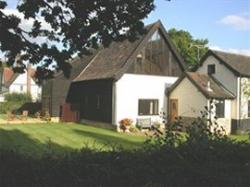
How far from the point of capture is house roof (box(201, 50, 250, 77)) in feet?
124

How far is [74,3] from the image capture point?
31.6ft

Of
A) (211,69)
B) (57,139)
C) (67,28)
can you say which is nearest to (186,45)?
(211,69)

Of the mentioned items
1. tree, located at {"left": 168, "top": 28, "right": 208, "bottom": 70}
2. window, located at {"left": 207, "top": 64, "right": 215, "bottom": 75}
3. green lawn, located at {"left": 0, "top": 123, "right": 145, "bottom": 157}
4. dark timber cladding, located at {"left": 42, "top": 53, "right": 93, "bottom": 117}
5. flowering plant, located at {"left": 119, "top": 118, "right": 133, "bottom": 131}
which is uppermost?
tree, located at {"left": 168, "top": 28, "right": 208, "bottom": 70}

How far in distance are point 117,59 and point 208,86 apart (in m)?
7.44

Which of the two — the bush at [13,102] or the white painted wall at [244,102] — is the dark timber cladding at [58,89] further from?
the white painted wall at [244,102]

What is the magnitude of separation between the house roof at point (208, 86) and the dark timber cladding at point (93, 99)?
5.34 meters

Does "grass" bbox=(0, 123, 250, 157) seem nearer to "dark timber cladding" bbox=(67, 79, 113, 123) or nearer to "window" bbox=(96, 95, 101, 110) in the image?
"dark timber cladding" bbox=(67, 79, 113, 123)

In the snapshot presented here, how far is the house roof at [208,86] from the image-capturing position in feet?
116

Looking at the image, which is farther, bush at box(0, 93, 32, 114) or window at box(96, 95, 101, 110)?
bush at box(0, 93, 32, 114)

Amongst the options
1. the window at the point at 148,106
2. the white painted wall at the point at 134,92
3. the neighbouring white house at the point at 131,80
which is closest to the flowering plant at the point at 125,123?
the white painted wall at the point at 134,92

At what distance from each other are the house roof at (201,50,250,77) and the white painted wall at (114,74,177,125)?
486 centimetres

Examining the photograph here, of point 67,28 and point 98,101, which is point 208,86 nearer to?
point 98,101

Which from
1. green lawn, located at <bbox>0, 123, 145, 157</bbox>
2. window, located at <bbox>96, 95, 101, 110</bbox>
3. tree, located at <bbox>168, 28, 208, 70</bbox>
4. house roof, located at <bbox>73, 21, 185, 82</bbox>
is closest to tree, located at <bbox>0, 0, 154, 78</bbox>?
green lawn, located at <bbox>0, 123, 145, 157</bbox>

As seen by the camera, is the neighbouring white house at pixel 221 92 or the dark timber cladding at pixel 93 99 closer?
the neighbouring white house at pixel 221 92
